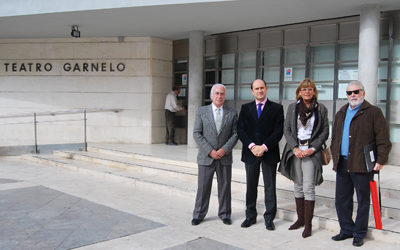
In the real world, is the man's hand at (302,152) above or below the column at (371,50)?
below

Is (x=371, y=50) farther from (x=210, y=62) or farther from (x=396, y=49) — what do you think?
(x=210, y=62)

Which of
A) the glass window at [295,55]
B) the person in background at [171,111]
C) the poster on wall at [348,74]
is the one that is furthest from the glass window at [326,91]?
the person in background at [171,111]

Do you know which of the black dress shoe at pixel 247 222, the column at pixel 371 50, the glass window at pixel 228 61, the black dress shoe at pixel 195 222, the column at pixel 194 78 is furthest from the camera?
the glass window at pixel 228 61

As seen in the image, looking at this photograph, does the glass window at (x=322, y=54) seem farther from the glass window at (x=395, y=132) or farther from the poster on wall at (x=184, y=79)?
the poster on wall at (x=184, y=79)

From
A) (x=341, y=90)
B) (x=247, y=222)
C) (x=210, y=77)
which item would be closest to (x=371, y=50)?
(x=341, y=90)

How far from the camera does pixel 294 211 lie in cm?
511

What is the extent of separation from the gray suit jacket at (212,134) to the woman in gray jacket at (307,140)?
0.72m

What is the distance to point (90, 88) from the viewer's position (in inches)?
463

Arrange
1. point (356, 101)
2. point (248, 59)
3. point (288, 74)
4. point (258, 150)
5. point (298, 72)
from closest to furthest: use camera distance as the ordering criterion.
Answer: point (356, 101)
point (258, 150)
point (298, 72)
point (288, 74)
point (248, 59)

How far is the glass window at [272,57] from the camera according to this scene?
964cm

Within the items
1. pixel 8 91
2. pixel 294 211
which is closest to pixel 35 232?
pixel 294 211

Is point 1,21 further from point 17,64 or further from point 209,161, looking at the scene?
point 209,161

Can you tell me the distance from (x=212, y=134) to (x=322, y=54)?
16.9ft

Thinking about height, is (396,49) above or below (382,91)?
above
